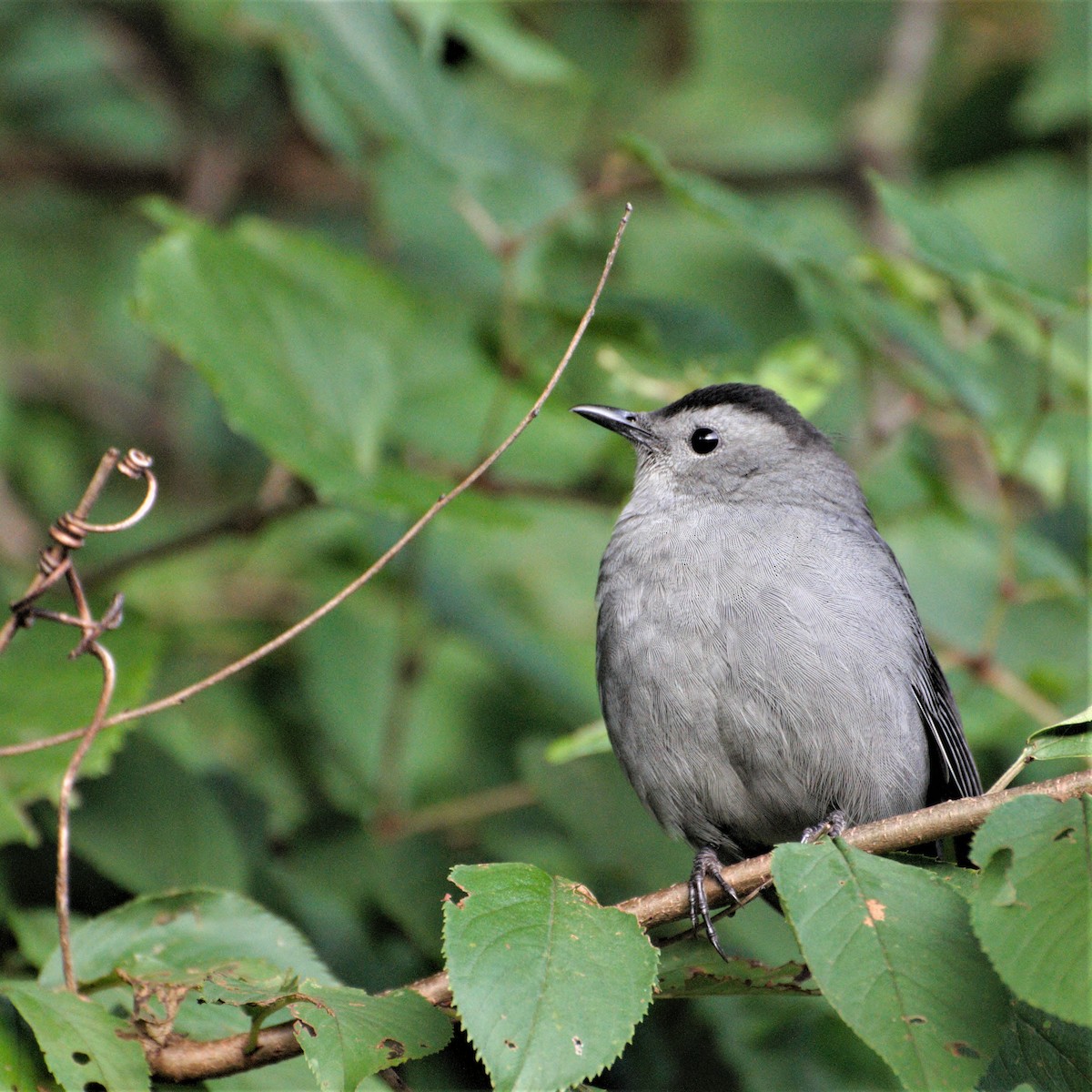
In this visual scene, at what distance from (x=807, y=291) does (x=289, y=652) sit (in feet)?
9.28

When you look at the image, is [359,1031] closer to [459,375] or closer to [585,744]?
[585,744]

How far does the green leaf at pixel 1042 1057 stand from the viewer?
2.15 m

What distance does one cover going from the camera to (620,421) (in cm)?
381

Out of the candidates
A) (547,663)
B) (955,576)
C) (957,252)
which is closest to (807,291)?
(957,252)

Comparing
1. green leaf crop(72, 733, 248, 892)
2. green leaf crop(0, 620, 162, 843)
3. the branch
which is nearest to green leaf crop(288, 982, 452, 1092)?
the branch

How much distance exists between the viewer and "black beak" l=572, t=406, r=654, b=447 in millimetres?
3770

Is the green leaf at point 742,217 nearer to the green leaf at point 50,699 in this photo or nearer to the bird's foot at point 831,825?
the bird's foot at point 831,825

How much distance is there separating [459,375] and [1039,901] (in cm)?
319

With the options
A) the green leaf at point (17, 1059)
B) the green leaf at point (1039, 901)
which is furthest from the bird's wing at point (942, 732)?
the green leaf at point (17, 1059)

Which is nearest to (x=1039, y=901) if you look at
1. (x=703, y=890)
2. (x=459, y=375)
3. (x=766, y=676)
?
(x=703, y=890)

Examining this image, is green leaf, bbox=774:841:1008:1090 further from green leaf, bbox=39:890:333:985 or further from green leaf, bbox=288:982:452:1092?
green leaf, bbox=39:890:333:985

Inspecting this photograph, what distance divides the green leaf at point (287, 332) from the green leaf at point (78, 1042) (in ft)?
4.60

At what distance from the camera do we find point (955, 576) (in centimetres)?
479

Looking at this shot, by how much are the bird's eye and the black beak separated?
5.3 inches
